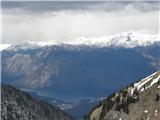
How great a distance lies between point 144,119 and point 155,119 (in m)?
8.49

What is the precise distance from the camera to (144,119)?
19962cm

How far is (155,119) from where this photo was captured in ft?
629
